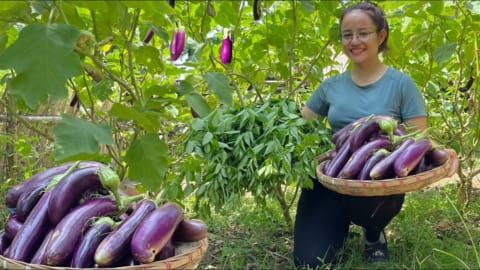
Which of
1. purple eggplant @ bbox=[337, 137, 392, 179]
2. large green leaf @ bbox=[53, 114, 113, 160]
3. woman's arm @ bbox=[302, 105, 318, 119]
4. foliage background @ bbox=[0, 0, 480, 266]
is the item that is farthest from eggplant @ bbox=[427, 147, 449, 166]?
large green leaf @ bbox=[53, 114, 113, 160]

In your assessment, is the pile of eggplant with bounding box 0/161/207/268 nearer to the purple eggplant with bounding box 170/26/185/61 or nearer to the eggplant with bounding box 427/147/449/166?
the eggplant with bounding box 427/147/449/166

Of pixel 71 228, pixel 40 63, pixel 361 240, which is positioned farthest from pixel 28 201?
pixel 361 240

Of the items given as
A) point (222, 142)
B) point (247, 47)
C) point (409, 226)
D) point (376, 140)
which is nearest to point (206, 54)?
point (247, 47)

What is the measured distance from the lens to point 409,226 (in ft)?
7.50

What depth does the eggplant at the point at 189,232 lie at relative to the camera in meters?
1.04

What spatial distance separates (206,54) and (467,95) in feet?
4.05

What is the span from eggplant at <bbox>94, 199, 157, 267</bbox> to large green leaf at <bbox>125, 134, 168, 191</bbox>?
5cm

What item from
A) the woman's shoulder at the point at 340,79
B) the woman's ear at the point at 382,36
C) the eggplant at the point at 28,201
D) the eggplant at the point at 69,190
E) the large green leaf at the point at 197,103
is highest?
the woman's ear at the point at 382,36

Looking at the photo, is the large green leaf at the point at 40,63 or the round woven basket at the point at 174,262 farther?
the round woven basket at the point at 174,262

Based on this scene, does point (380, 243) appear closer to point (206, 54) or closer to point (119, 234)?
Answer: point (206, 54)

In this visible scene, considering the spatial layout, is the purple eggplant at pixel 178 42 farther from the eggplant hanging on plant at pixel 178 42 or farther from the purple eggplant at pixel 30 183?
the purple eggplant at pixel 30 183

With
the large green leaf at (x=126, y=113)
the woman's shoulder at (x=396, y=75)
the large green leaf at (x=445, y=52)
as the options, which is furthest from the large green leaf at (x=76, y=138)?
the large green leaf at (x=445, y=52)

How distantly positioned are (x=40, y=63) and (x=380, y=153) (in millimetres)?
1018

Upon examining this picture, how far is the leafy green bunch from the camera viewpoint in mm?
1602
